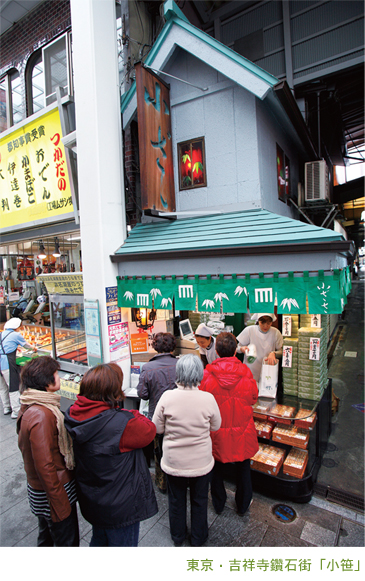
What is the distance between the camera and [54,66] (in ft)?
27.4

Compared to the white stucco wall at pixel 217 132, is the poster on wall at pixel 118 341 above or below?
below

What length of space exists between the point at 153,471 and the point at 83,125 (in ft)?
22.0

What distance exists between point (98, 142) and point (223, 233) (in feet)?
10.2

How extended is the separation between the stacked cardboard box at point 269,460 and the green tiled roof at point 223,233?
3335mm

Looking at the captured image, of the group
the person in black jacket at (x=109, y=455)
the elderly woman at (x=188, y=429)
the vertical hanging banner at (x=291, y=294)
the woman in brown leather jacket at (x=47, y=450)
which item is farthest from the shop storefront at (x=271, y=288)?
the woman in brown leather jacket at (x=47, y=450)

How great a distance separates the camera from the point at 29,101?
8.78 metres

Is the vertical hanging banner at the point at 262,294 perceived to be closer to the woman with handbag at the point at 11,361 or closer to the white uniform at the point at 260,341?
the white uniform at the point at 260,341

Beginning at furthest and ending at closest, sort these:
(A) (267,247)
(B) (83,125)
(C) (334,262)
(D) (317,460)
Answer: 1. (B) (83,125)
2. (D) (317,460)
3. (A) (267,247)
4. (C) (334,262)

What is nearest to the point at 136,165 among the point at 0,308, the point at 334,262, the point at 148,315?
the point at 148,315

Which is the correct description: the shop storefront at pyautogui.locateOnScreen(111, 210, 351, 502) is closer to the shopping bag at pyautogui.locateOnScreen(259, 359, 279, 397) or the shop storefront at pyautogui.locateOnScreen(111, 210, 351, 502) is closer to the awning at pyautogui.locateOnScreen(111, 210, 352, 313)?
the awning at pyautogui.locateOnScreen(111, 210, 352, 313)

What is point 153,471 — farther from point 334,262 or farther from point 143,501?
point 334,262

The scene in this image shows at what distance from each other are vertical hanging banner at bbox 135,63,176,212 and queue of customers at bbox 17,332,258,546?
3802 mm

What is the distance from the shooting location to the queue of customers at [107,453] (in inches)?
107

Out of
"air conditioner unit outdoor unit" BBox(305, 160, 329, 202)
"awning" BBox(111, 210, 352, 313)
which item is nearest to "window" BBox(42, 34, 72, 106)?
"awning" BBox(111, 210, 352, 313)
